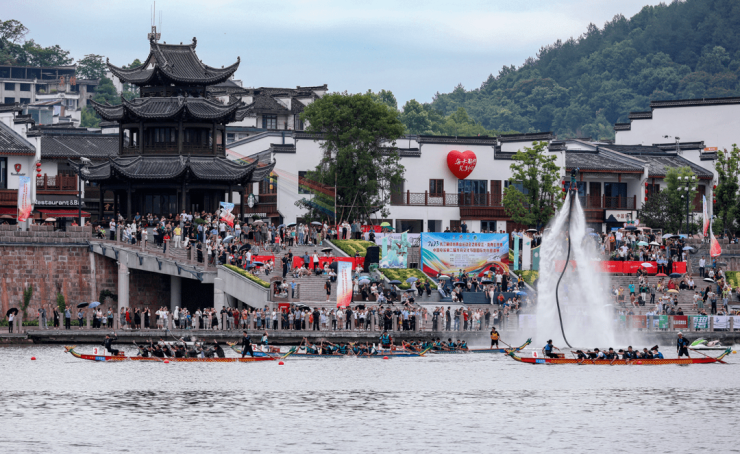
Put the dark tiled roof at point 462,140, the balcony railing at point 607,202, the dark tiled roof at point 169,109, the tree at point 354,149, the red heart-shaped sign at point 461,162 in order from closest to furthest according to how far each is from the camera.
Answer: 1. the dark tiled roof at point 169,109
2. the tree at point 354,149
3. the red heart-shaped sign at point 461,162
4. the dark tiled roof at point 462,140
5. the balcony railing at point 607,202

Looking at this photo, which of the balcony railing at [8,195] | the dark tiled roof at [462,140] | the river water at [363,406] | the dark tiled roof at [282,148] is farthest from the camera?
the dark tiled roof at [462,140]

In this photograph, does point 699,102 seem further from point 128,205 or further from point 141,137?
point 128,205

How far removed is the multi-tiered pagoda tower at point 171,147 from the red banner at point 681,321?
108 feet

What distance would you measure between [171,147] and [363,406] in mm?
40168

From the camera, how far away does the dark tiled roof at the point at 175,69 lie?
84.0m

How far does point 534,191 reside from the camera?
86.4 m

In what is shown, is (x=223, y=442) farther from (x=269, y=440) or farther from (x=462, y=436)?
A: (x=462, y=436)

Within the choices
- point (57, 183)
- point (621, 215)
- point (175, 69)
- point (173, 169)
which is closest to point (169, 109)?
point (175, 69)

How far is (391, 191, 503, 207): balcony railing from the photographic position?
92.0 meters

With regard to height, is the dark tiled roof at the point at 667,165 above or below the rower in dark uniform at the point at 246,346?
above

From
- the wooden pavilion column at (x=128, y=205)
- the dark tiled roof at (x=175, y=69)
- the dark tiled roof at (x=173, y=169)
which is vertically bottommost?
the wooden pavilion column at (x=128, y=205)

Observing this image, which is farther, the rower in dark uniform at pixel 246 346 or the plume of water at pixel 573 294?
the plume of water at pixel 573 294

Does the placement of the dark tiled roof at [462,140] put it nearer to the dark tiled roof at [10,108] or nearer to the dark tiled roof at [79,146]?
the dark tiled roof at [79,146]

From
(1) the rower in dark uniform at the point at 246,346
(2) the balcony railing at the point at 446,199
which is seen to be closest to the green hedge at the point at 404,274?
(1) the rower in dark uniform at the point at 246,346
